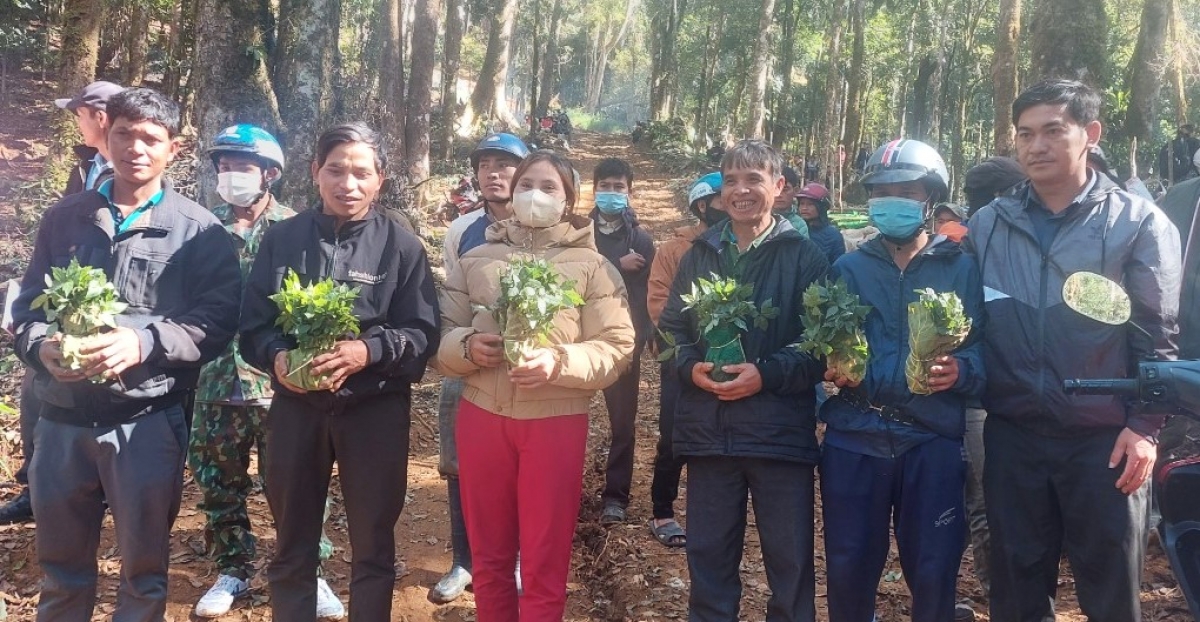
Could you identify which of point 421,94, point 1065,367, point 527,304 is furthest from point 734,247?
point 421,94

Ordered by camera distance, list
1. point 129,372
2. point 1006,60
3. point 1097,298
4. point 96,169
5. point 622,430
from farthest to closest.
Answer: point 1006,60 < point 622,430 < point 96,169 < point 129,372 < point 1097,298

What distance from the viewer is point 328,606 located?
13.6 ft

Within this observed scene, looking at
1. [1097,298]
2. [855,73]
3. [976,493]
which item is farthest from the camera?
[855,73]

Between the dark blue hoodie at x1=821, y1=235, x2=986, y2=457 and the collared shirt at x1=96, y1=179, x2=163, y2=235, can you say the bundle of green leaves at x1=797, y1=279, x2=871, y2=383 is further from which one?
the collared shirt at x1=96, y1=179, x2=163, y2=235

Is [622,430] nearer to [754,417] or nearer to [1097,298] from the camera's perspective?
[754,417]

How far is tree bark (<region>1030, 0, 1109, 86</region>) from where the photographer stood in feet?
24.2

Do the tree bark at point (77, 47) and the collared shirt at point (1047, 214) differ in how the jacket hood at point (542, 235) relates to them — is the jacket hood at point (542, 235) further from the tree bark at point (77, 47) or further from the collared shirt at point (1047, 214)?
the tree bark at point (77, 47)

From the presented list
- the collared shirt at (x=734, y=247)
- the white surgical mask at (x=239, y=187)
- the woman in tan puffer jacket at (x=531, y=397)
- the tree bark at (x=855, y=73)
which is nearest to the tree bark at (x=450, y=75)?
the tree bark at (x=855, y=73)

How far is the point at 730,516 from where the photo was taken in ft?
11.4

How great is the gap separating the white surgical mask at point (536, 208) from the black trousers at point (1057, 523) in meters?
2.15

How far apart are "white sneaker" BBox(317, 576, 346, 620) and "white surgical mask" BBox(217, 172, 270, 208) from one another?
212 cm

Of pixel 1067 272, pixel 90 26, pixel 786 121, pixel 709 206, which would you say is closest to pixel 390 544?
pixel 709 206

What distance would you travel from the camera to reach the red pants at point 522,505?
134 inches

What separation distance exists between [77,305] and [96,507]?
950mm
